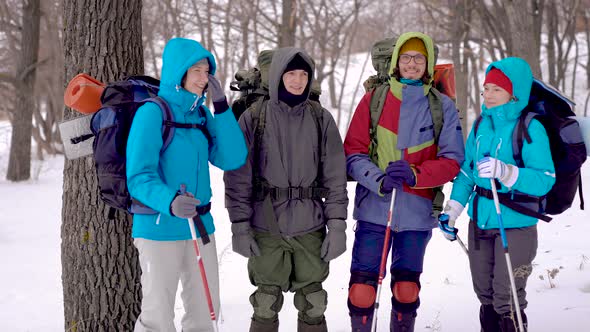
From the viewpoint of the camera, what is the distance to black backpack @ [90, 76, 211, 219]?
3.10 m

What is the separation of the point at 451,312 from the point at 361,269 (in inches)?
60.6

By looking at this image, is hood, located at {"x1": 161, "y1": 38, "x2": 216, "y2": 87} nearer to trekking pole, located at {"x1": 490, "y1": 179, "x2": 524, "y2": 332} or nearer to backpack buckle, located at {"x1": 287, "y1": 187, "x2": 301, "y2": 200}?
backpack buckle, located at {"x1": 287, "y1": 187, "x2": 301, "y2": 200}

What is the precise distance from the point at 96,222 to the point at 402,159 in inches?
88.8

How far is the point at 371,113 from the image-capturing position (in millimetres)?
3828

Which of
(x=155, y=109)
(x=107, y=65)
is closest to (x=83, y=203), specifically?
(x=107, y=65)

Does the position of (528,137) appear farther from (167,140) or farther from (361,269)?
(167,140)

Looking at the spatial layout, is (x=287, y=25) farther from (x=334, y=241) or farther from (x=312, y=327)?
(x=312, y=327)

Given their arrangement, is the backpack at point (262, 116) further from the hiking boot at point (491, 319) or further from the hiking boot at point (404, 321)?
the hiking boot at point (491, 319)

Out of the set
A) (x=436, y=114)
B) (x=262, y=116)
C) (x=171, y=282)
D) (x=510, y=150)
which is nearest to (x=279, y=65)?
(x=262, y=116)

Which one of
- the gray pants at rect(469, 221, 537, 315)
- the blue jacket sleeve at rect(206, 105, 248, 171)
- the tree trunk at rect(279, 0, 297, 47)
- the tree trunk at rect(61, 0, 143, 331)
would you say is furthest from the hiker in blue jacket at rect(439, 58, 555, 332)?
the tree trunk at rect(279, 0, 297, 47)

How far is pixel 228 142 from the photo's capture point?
11.0ft

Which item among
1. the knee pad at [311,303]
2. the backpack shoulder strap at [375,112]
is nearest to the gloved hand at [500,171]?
the backpack shoulder strap at [375,112]

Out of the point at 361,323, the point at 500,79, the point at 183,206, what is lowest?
the point at 361,323

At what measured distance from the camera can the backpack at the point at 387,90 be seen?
3.79 meters
